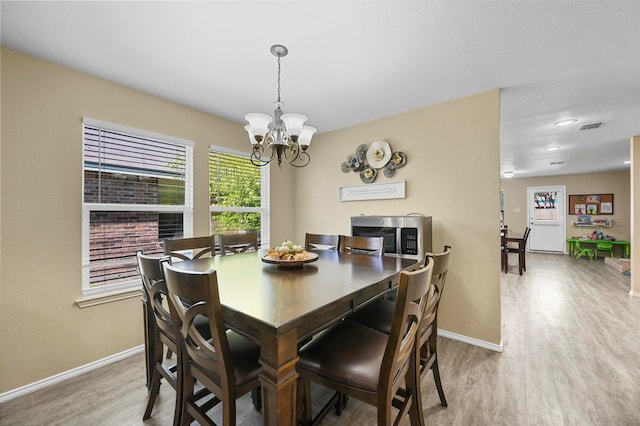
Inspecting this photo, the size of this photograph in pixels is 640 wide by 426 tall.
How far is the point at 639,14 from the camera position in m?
1.55

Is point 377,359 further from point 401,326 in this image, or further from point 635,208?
point 635,208

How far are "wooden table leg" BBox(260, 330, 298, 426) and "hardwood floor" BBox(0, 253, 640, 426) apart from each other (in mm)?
837

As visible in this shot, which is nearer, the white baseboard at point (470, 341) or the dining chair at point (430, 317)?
the dining chair at point (430, 317)

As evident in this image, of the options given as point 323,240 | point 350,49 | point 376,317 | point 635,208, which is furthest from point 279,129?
point 635,208

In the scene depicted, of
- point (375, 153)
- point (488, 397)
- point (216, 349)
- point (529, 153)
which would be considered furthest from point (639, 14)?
point (529, 153)

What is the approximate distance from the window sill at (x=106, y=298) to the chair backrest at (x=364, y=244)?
1949 millimetres

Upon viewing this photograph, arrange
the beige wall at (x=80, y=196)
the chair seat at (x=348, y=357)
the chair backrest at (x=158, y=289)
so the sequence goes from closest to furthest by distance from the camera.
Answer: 1. the chair seat at (x=348, y=357)
2. the chair backrest at (x=158, y=289)
3. the beige wall at (x=80, y=196)

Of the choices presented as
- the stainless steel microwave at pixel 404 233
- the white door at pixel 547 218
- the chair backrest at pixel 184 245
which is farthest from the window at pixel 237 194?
the white door at pixel 547 218

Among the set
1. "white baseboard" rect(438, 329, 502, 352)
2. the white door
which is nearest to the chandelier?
"white baseboard" rect(438, 329, 502, 352)

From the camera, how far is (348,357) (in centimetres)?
123

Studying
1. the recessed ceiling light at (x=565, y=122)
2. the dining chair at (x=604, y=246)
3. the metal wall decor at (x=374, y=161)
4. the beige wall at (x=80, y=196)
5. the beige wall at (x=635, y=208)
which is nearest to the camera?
the beige wall at (x=80, y=196)

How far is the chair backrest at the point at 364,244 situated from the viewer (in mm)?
2324

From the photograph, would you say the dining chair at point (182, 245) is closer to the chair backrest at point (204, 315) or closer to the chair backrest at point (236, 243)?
the chair backrest at point (236, 243)

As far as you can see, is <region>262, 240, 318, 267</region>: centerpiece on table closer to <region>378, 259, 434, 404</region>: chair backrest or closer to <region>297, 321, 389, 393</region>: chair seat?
<region>297, 321, 389, 393</region>: chair seat
